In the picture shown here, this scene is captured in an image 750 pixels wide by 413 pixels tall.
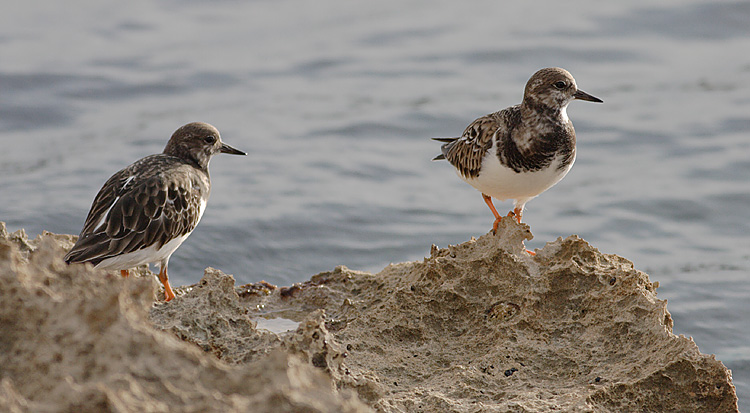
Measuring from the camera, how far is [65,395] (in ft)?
6.77

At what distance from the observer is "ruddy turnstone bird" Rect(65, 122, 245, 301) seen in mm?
5066

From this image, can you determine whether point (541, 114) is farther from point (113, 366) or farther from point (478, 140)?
point (113, 366)

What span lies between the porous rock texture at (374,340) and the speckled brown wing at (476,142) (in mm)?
981

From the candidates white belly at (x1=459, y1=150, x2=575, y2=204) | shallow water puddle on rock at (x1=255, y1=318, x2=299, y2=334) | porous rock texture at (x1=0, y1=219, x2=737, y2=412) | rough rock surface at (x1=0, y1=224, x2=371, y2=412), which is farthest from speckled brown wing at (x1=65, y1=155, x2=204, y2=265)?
rough rock surface at (x1=0, y1=224, x2=371, y2=412)

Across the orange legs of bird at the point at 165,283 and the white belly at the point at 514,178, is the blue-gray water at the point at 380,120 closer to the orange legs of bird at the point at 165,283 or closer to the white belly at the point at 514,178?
the orange legs of bird at the point at 165,283

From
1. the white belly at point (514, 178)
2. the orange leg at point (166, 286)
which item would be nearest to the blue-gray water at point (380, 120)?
the orange leg at point (166, 286)

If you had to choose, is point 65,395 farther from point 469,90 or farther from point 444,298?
point 469,90

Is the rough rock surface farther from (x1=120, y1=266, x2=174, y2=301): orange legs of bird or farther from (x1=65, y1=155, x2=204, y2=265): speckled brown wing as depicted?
(x1=120, y1=266, x2=174, y2=301): orange legs of bird

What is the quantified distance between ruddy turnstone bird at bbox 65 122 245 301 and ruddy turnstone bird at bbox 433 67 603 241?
1.89 metres

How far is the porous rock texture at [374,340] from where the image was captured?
2.26m

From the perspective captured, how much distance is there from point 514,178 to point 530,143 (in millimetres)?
260

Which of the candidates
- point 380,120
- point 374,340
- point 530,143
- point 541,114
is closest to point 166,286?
point 374,340

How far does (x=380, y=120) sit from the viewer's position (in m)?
10.7

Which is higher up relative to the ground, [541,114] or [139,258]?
[541,114]
